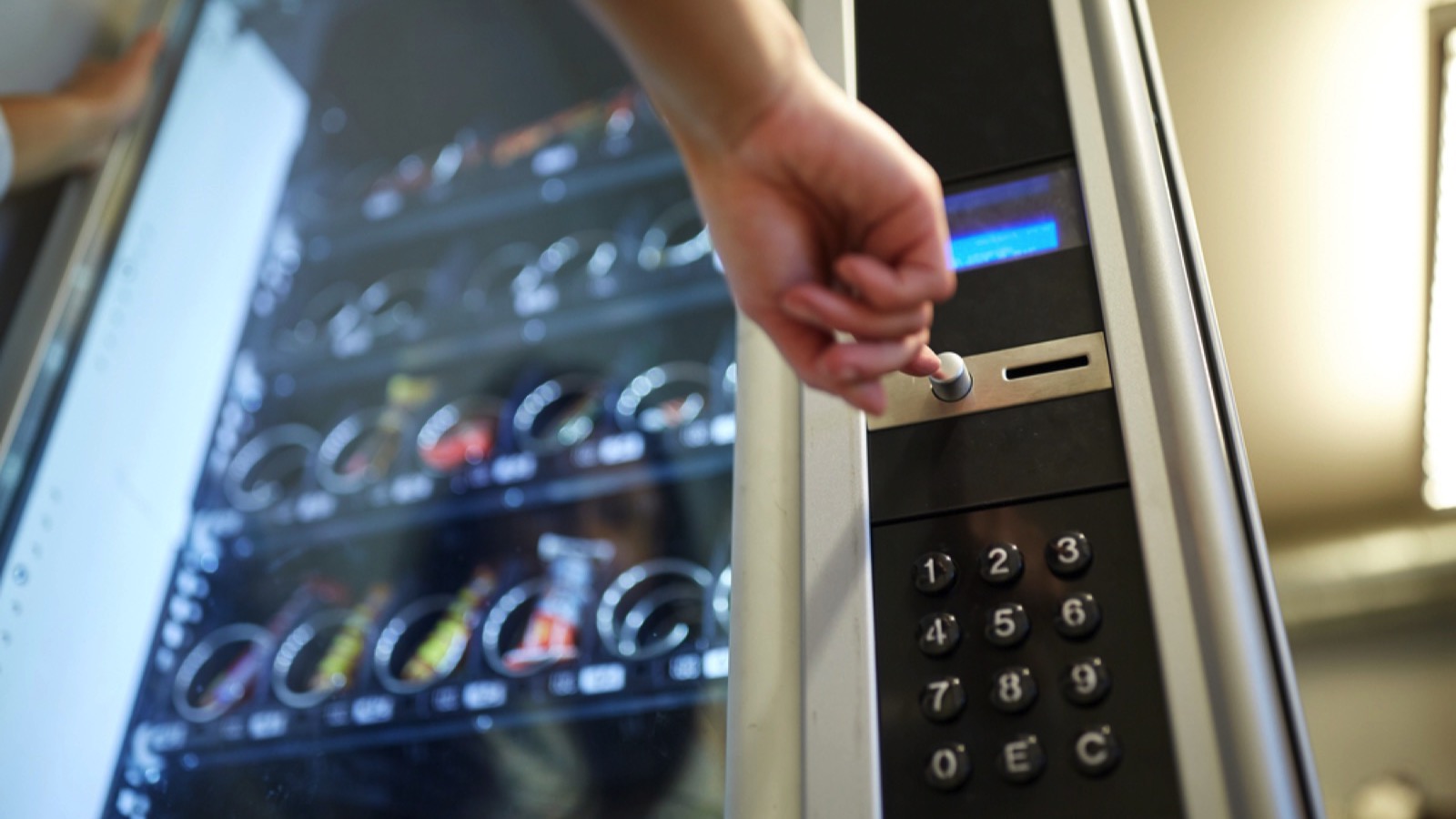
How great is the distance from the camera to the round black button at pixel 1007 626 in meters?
0.62

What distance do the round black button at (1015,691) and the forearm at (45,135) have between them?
1.10 m

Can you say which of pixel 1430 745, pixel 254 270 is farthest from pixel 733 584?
pixel 1430 745

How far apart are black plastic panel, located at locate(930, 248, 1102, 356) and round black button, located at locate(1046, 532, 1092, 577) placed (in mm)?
141

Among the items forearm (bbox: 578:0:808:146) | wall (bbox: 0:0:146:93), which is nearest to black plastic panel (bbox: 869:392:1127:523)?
forearm (bbox: 578:0:808:146)

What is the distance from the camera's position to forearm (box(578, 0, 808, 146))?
0.57 meters

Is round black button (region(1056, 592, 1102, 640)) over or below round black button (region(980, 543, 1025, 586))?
below

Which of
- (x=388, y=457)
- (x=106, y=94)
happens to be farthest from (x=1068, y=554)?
(x=106, y=94)

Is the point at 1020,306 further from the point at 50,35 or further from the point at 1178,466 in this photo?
the point at 50,35

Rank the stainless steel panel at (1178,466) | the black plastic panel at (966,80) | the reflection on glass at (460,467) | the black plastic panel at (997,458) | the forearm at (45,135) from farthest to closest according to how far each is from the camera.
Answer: the forearm at (45,135) < the reflection on glass at (460,467) < the black plastic panel at (966,80) < the black plastic panel at (997,458) < the stainless steel panel at (1178,466)

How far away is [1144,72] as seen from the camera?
830 mm

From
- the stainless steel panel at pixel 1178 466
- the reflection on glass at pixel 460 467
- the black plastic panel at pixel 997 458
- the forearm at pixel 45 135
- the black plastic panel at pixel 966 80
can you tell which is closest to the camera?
the stainless steel panel at pixel 1178 466

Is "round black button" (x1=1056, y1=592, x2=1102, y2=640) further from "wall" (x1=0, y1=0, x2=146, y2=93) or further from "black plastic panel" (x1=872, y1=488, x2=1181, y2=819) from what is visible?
"wall" (x1=0, y1=0, x2=146, y2=93)

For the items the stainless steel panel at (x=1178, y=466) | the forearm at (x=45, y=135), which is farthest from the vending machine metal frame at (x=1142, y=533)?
the forearm at (x=45, y=135)

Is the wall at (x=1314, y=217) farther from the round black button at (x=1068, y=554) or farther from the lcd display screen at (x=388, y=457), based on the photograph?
→ the round black button at (x=1068, y=554)
